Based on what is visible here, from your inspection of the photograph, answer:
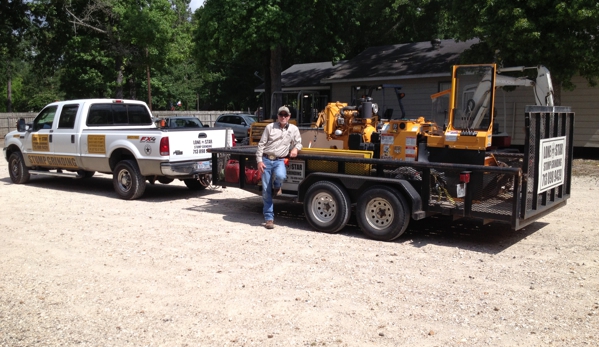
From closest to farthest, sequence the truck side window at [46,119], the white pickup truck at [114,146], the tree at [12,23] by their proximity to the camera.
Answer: the white pickup truck at [114,146], the truck side window at [46,119], the tree at [12,23]

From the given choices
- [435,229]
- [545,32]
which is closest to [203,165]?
[435,229]

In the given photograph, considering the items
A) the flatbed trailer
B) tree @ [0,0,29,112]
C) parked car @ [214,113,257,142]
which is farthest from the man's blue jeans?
tree @ [0,0,29,112]

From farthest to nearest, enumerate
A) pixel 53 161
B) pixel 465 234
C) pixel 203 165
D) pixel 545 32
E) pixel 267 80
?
pixel 267 80, pixel 545 32, pixel 53 161, pixel 203 165, pixel 465 234

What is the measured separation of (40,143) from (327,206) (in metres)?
8.35

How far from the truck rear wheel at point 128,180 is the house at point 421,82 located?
299 inches

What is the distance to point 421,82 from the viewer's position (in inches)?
888

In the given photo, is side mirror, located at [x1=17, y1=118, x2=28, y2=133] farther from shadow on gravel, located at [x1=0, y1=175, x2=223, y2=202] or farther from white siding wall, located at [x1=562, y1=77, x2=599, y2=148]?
white siding wall, located at [x1=562, y1=77, x2=599, y2=148]

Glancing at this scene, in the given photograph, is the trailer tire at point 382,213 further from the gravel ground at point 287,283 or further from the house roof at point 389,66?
the house roof at point 389,66

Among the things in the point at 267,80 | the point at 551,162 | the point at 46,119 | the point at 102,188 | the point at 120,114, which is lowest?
the point at 102,188

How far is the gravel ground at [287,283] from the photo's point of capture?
15.8ft

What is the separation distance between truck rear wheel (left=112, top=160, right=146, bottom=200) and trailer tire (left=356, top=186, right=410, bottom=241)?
208 inches

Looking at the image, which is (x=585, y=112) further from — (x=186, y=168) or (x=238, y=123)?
(x=238, y=123)

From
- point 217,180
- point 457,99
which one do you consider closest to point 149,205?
point 217,180

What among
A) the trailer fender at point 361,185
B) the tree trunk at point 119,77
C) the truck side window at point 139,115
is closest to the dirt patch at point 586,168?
the trailer fender at point 361,185
